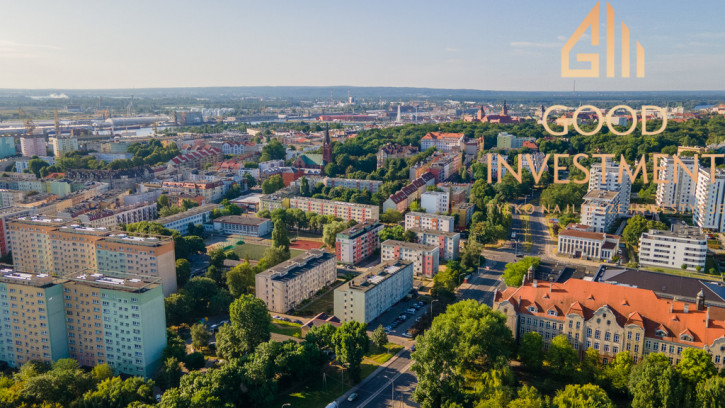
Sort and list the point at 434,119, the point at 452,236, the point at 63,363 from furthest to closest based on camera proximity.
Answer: the point at 434,119
the point at 452,236
the point at 63,363

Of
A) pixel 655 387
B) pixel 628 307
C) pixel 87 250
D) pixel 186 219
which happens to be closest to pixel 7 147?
pixel 186 219

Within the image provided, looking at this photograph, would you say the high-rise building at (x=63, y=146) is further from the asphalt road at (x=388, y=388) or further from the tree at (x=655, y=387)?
the tree at (x=655, y=387)

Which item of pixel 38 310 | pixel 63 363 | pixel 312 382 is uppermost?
pixel 38 310

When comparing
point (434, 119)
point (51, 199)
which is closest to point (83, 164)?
point (51, 199)

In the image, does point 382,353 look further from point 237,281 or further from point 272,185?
point 272,185

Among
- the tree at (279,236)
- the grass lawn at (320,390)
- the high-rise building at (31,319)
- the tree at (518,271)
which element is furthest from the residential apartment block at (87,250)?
the tree at (518,271)

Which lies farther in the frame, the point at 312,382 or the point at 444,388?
the point at 312,382

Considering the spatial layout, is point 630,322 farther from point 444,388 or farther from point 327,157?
point 327,157
